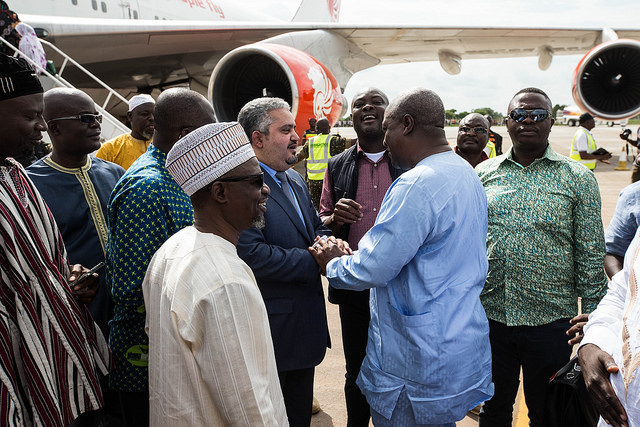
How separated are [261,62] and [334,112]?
153 centimetres

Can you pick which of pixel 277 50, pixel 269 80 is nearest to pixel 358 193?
pixel 277 50

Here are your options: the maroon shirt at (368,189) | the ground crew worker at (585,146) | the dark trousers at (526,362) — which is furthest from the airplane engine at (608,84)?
the dark trousers at (526,362)

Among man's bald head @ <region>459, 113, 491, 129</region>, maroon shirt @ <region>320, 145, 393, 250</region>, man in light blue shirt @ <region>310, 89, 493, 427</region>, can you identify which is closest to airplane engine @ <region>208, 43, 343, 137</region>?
man's bald head @ <region>459, 113, 491, 129</region>

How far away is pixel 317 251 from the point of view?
Result: 204 cm

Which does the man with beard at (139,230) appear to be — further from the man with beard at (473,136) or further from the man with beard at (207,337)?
the man with beard at (473,136)

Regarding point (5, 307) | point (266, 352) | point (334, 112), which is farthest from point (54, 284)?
point (334, 112)

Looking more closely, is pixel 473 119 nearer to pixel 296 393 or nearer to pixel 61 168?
pixel 296 393

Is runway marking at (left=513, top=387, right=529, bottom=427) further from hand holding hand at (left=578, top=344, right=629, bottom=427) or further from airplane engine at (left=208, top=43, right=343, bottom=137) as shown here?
airplane engine at (left=208, top=43, right=343, bottom=137)

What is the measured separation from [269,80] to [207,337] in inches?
237

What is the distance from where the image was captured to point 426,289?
1.68 m

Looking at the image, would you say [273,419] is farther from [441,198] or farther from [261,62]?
[261,62]

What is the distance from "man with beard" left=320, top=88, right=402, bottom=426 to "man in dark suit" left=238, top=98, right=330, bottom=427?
38 cm

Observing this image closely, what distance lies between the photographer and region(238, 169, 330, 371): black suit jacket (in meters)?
1.98

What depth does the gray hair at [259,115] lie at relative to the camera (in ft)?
7.09
